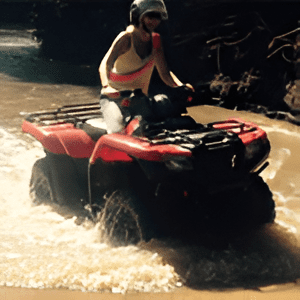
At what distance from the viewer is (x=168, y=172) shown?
3486 millimetres

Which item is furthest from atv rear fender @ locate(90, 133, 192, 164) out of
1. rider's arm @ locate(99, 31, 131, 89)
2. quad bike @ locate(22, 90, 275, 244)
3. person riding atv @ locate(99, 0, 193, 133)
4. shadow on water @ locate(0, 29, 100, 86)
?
shadow on water @ locate(0, 29, 100, 86)

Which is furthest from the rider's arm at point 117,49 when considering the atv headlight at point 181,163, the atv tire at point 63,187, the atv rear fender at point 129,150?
the atv headlight at point 181,163

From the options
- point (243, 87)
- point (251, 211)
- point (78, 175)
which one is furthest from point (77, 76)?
point (251, 211)

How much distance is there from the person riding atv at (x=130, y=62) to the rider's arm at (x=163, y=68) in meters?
0.01

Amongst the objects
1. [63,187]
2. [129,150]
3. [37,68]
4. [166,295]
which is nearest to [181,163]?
[129,150]

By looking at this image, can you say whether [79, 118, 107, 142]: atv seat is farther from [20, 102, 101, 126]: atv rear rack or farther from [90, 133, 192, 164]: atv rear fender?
[90, 133, 192, 164]: atv rear fender

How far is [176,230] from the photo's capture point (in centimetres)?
378

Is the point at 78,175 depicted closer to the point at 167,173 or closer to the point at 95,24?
the point at 167,173

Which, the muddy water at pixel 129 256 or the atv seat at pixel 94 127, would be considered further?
the atv seat at pixel 94 127

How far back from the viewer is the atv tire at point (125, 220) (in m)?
3.76

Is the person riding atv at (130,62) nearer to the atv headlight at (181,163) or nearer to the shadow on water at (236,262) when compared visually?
the atv headlight at (181,163)

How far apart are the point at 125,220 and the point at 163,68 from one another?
3.90 ft

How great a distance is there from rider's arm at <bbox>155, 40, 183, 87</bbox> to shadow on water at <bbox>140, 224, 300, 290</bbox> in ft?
4.07

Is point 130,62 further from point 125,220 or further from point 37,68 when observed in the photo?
point 37,68
